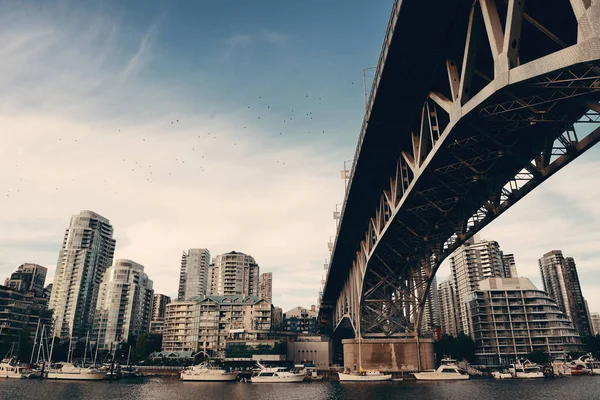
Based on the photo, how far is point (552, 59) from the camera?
35.8 feet

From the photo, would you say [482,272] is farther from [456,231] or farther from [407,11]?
[407,11]

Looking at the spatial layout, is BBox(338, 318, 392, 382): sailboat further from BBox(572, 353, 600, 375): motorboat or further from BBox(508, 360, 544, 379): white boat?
BBox(572, 353, 600, 375): motorboat

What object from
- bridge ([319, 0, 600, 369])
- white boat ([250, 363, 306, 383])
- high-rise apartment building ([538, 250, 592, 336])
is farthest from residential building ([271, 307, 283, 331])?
high-rise apartment building ([538, 250, 592, 336])

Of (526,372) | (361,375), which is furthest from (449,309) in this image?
(361,375)

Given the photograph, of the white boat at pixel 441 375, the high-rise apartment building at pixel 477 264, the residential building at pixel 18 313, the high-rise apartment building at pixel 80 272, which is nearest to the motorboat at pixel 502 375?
the white boat at pixel 441 375

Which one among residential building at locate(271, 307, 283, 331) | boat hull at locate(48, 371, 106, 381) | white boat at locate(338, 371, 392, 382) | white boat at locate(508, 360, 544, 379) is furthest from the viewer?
residential building at locate(271, 307, 283, 331)

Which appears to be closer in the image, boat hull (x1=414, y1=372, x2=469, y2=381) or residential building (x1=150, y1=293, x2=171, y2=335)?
boat hull (x1=414, y1=372, x2=469, y2=381)

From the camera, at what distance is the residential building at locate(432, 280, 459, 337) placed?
148 metres

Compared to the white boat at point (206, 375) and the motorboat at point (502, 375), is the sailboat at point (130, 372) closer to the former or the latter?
the white boat at point (206, 375)

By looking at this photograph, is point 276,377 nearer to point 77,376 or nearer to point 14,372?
point 77,376

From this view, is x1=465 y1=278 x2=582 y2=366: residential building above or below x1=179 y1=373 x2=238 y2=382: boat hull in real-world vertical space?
above

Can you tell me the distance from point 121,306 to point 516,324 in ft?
358

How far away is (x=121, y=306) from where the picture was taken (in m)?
132

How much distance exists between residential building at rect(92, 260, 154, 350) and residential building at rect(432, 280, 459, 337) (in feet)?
347
